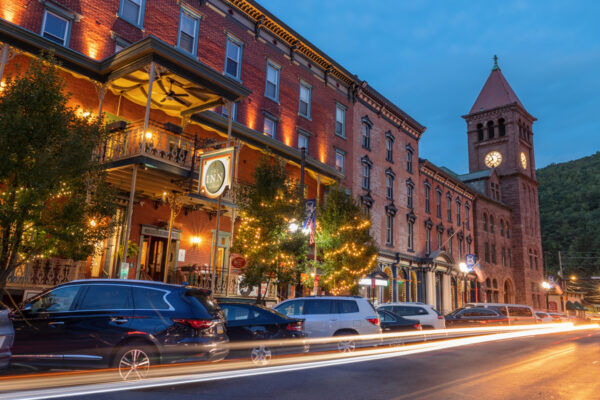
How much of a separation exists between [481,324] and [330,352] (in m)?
12.4

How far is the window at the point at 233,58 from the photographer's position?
77.0ft

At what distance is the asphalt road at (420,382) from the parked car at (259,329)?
1.33m

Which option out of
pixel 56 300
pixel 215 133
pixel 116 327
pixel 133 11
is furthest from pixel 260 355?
pixel 133 11

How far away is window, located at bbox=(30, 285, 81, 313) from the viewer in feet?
26.6

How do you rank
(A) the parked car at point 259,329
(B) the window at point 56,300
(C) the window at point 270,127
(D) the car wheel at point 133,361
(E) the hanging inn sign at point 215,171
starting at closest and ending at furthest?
1. (D) the car wheel at point 133,361
2. (B) the window at point 56,300
3. (A) the parked car at point 259,329
4. (E) the hanging inn sign at point 215,171
5. (C) the window at point 270,127

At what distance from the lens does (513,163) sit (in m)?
57.8

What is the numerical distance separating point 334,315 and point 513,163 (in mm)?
51636

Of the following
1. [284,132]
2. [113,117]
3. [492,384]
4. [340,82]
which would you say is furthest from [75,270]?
[340,82]

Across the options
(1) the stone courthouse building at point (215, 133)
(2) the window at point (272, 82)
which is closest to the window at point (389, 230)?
(1) the stone courthouse building at point (215, 133)

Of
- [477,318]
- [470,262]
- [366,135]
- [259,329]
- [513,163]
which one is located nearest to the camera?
[259,329]

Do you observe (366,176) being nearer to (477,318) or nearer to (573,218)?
(477,318)

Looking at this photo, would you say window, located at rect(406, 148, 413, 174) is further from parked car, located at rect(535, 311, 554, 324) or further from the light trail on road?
the light trail on road

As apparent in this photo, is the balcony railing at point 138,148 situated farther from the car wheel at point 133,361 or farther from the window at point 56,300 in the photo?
the car wheel at point 133,361

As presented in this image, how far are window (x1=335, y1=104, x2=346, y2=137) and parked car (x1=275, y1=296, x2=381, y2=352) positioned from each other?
1911cm
